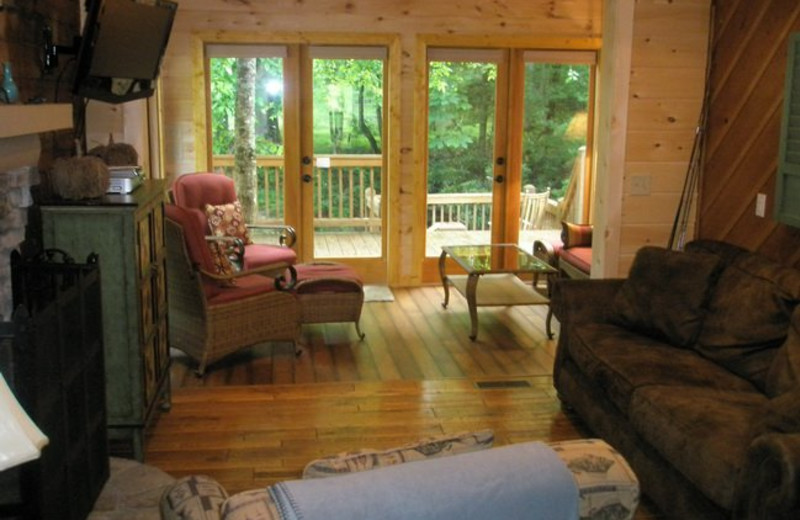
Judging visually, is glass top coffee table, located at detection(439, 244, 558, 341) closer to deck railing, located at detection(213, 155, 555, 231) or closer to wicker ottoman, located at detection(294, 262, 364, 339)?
deck railing, located at detection(213, 155, 555, 231)

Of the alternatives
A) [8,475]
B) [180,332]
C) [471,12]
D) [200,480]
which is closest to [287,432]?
[180,332]

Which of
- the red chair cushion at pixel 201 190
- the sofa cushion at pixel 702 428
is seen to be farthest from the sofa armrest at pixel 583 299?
the red chair cushion at pixel 201 190

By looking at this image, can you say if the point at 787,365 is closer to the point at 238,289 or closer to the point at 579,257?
the point at 238,289

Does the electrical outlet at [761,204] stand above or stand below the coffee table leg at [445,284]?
above

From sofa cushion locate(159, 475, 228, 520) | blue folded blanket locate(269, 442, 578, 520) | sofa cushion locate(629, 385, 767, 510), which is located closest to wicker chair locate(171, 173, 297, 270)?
sofa cushion locate(629, 385, 767, 510)

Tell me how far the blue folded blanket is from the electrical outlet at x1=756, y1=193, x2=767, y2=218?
290 cm

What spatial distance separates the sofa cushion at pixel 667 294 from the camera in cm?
405

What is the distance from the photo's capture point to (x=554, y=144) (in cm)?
771

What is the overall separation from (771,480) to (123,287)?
2.53 m

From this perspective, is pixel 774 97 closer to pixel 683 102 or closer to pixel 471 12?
pixel 683 102

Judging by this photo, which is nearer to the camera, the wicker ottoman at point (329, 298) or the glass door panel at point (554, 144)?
the wicker ottoman at point (329, 298)

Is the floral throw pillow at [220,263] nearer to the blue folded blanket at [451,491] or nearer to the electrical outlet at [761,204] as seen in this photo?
the electrical outlet at [761,204]

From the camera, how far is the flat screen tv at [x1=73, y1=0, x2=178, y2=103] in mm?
3938

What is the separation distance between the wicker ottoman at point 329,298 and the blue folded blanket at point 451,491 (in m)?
4.12
